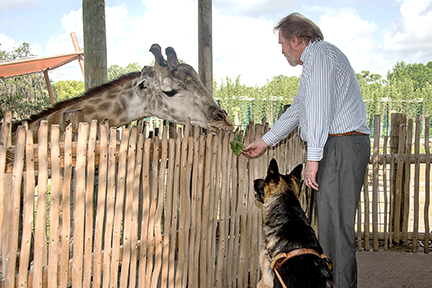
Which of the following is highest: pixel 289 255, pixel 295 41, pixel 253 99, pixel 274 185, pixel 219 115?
pixel 253 99

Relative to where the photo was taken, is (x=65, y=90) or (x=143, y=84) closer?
(x=143, y=84)

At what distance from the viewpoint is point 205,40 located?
17.8ft

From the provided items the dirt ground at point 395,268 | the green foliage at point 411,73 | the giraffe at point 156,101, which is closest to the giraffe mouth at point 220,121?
the giraffe at point 156,101

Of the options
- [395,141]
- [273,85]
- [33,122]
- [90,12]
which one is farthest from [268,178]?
[273,85]

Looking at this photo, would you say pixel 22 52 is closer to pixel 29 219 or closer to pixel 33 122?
pixel 33 122

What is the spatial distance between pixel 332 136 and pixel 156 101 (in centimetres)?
201

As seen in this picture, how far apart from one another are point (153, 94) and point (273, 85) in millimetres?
35231

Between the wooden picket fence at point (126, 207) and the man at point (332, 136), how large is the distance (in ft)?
4.11

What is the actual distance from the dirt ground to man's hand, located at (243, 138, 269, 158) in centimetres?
262

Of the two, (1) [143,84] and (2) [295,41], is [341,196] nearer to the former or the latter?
(2) [295,41]

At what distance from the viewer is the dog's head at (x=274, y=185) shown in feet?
10.5

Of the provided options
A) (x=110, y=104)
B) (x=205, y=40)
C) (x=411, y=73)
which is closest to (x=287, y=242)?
(x=110, y=104)

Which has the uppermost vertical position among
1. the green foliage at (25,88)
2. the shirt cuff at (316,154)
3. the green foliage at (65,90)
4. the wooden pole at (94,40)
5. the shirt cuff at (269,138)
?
the green foliage at (65,90)

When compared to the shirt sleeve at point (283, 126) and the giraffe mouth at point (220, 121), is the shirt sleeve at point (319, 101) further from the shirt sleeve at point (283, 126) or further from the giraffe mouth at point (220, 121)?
the giraffe mouth at point (220, 121)
